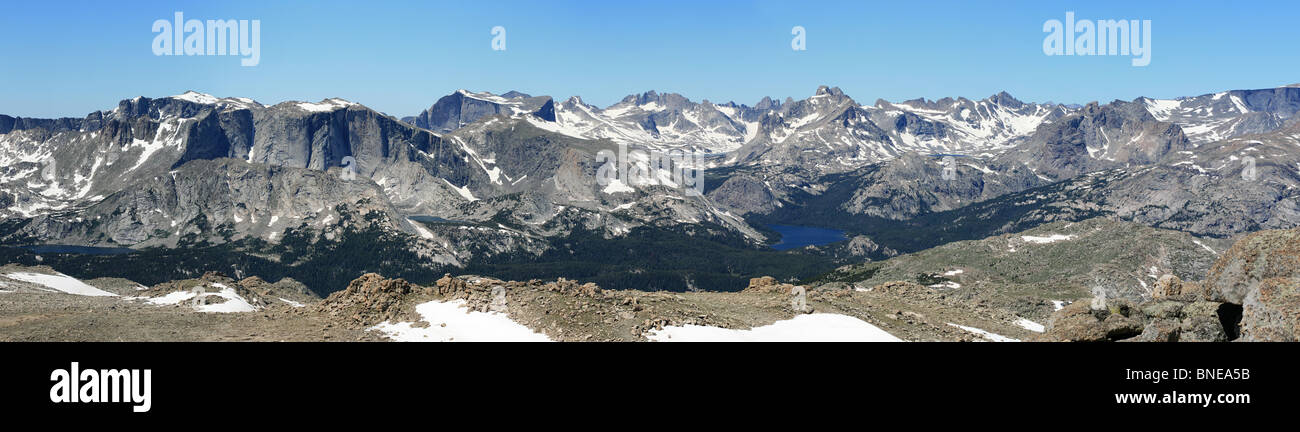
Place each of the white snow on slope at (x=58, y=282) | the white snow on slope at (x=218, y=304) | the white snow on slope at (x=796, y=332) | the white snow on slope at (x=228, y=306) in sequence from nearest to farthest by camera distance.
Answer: the white snow on slope at (x=796, y=332) → the white snow on slope at (x=228, y=306) → the white snow on slope at (x=218, y=304) → the white snow on slope at (x=58, y=282)

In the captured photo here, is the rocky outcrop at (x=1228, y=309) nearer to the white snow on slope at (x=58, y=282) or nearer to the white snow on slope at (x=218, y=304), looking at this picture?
the white snow on slope at (x=218, y=304)

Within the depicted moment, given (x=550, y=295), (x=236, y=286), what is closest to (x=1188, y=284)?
(x=550, y=295)

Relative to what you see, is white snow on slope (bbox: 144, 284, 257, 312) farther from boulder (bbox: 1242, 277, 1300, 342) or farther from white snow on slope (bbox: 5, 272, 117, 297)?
boulder (bbox: 1242, 277, 1300, 342)

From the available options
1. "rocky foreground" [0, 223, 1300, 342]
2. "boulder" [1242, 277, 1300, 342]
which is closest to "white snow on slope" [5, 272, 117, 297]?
"rocky foreground" [0, 223, 1300, 342]

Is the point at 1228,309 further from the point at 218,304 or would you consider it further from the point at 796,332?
the point at 218,304

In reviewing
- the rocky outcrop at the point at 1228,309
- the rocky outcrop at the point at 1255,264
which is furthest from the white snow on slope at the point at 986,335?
the rocky outcrop at the point at 1255,264

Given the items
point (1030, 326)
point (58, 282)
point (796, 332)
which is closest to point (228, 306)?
point (796, 332)
